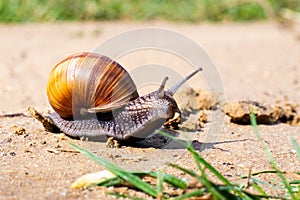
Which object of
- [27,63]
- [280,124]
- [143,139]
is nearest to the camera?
[143,139]

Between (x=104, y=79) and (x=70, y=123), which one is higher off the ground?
(x=104, y=79)

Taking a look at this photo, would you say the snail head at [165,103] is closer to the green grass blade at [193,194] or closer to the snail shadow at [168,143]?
the snail shadow at [168,143]

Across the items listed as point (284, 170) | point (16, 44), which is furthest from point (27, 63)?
point (284, 170)

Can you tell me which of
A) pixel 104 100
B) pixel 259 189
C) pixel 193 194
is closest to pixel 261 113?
pixel 104 100

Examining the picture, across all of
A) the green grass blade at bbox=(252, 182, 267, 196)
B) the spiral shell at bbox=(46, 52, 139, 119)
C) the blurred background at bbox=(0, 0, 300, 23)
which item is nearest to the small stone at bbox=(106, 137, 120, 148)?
the spiral shell at bbox=(46, 52, 139, 119)

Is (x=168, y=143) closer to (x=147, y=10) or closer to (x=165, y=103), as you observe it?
(x=165, y=103)

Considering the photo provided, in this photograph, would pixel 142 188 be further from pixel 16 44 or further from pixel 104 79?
pixel 16 44
